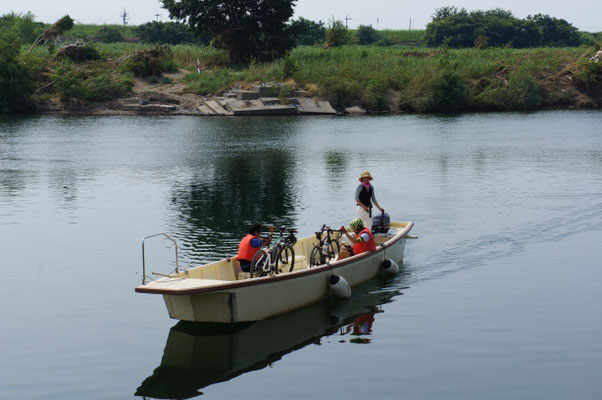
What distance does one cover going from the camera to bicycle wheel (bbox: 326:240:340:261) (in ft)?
66.1

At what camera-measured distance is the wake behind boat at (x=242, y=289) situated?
50.0 feet

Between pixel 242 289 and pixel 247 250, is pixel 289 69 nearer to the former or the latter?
pixel 247 250

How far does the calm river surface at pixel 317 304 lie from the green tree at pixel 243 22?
132 ft

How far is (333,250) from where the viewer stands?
20.3 metres

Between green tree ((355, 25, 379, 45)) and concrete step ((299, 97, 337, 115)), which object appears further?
green tree ((355, 25, 379, 45))

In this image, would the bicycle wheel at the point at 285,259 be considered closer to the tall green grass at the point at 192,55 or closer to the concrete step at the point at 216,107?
the concrete step at the point at 216,107

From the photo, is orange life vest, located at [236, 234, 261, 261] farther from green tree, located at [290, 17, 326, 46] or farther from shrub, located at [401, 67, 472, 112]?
green tree, located at [290, 17, 326, 46]

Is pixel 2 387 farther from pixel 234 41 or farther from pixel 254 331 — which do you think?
pixel 234 41

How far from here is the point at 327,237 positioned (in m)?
19.9

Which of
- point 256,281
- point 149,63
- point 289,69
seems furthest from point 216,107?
point 256,281

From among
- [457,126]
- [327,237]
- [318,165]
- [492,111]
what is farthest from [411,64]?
[327,237]

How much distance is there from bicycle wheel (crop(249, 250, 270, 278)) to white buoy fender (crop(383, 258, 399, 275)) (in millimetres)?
4191

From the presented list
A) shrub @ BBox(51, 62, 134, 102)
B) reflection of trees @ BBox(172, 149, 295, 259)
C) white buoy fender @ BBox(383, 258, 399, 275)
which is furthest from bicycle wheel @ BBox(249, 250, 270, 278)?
shrub @ BBox(51, 62, 134, 102)

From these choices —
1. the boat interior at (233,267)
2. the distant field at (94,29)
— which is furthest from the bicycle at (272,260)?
the distant field at (94,29)
